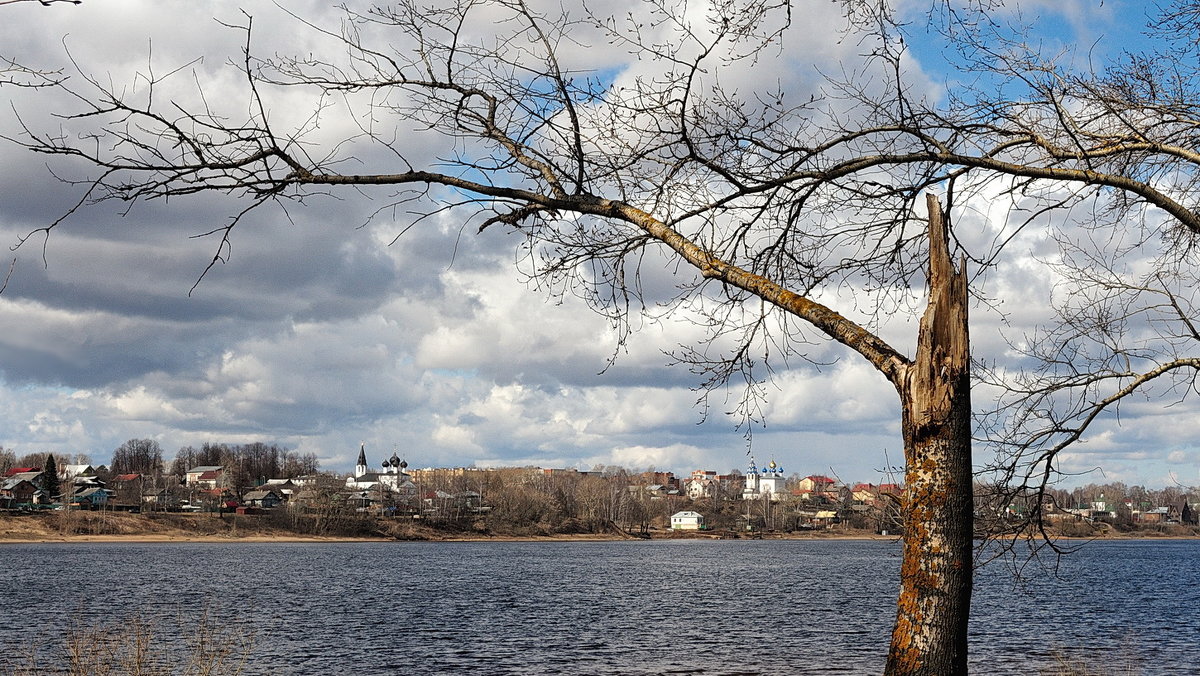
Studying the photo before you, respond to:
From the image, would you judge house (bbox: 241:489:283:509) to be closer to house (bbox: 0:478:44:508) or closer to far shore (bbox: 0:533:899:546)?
far shore (bbox: 0:533:899:546)

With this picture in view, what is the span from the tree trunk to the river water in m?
10.7

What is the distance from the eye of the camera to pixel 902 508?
19.9ft

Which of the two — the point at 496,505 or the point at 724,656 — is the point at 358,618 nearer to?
the point at 724,656

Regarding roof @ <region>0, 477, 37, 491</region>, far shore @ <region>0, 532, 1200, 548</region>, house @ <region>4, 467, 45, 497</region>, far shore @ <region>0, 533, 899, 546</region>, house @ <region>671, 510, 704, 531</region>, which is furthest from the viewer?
house @ <region>671, 510, 704, 531</region>

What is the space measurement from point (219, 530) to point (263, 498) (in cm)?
3022

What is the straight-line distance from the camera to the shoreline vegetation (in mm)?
130875

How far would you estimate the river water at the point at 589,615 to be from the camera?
30047 mm

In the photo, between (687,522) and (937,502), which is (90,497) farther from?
(937,502)

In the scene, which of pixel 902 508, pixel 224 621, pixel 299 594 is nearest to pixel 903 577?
pixel 902 508

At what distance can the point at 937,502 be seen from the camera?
5.78m

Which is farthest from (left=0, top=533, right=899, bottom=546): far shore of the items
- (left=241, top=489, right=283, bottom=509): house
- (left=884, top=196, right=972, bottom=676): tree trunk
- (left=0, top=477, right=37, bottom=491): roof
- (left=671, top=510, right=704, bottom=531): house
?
(left=884, top=196, right=972, bottom=676): tree trunk

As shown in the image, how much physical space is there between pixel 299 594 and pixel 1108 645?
38679 mm

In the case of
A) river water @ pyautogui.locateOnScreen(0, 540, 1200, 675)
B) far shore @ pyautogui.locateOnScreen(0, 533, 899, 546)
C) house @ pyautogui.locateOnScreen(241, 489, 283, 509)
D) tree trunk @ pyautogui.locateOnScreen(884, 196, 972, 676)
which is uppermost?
tree trunk @ pyautogui.locateOnScreen(884, 196, 972, 676)

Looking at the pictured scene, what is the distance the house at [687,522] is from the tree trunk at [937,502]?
7516 inches
